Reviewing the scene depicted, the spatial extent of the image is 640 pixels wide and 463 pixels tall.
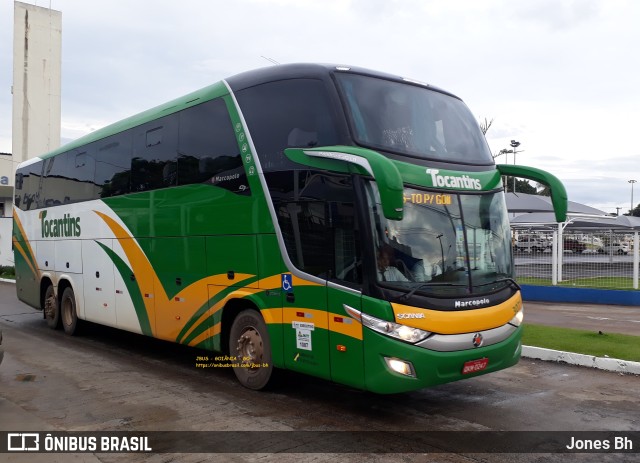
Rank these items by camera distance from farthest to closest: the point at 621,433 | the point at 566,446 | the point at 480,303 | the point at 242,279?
the point at 242,279, the point at 480,303, the point at 621,433, the point at 566,446

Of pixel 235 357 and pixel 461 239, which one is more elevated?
pixel 461 239

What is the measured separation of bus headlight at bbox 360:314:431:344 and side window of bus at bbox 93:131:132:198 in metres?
6.03

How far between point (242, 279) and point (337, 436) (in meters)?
2.59

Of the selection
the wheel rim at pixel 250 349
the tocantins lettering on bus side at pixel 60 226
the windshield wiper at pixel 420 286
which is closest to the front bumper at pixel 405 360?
the windshield wiper at pixel 420 286

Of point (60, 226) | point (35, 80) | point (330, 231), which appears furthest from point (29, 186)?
point (35, 80)

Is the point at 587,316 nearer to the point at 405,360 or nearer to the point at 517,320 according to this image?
the point at 517,320

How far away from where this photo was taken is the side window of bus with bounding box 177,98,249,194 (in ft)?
25.5

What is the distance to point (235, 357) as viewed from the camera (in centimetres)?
784

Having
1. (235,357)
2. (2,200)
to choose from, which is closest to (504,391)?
(235,357)

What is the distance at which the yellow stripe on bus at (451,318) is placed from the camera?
5812 millimetres

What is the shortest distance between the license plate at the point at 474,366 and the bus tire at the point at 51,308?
9.92m

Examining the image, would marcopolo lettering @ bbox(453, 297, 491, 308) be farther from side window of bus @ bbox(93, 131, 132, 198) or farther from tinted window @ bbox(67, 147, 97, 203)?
tinted window @ bbox(67, 147, 97, 203)

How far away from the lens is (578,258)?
17.5 m

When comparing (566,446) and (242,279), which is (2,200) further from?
(566,446)
